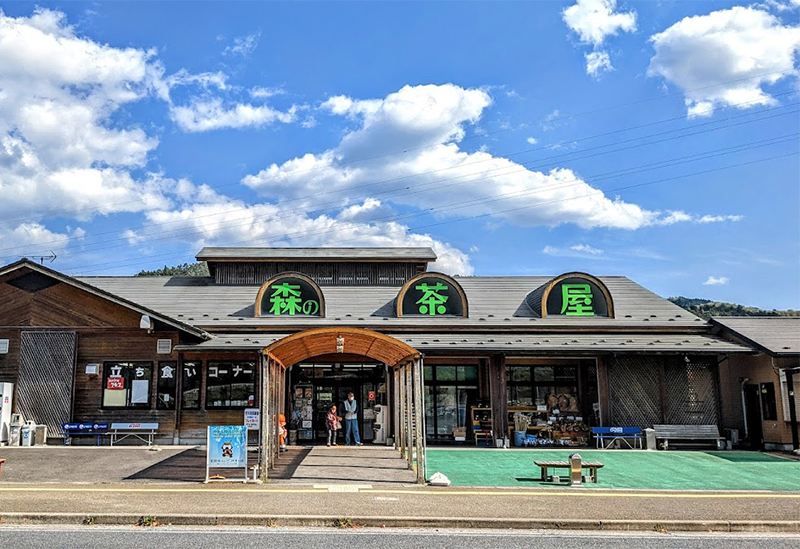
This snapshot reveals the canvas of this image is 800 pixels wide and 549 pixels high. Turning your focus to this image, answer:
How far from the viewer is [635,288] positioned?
2548 centimetres

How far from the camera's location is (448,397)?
21.1 metres

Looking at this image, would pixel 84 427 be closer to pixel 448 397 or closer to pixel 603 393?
pixel 448 397

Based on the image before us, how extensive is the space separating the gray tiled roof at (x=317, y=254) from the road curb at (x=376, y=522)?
16.7m

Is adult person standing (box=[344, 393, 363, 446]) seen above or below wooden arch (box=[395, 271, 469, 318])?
below

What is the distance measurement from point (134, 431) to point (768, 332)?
19.2 meters

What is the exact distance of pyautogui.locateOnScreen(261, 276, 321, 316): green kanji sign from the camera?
21781 millimetres

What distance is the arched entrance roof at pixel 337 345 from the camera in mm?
13398

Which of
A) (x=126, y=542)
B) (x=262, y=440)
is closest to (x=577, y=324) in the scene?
(x=262, y=440)

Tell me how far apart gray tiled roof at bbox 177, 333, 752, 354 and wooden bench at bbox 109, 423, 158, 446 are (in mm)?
2494

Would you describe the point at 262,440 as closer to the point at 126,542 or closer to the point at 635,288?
the point at 126,542

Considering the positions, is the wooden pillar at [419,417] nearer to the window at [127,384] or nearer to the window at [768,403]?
the window at [127,384]

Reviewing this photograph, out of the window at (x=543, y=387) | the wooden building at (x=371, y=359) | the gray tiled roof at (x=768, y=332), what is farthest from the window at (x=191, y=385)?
the gray tiled roof at (x=768, y=332)

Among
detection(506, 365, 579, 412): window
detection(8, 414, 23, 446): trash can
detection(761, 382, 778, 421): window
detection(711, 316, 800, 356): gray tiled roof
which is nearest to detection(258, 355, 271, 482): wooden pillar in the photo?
detection(8, 414, 23, 446): trash can

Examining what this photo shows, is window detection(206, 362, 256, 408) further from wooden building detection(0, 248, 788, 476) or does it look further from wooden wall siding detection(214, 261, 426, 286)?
wooden wall siding detection(214, 261, 426, 286)
